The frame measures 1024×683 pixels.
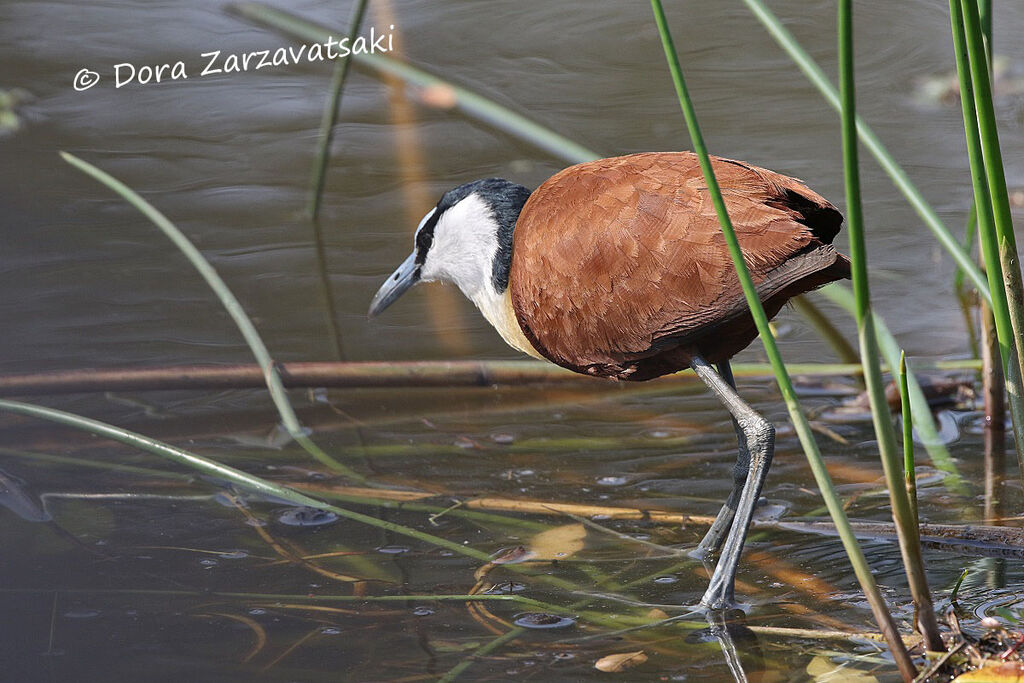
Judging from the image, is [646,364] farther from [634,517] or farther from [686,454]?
[686,454]

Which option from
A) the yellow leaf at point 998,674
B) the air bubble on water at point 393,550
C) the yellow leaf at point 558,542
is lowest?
the yellow leaf at point 998,674

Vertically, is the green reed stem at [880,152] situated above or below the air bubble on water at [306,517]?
above

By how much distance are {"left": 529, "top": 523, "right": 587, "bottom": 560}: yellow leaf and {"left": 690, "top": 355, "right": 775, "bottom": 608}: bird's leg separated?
14.8 inches

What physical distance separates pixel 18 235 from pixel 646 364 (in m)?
3.14

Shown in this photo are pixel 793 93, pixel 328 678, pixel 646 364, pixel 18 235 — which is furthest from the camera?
pixel 793 93

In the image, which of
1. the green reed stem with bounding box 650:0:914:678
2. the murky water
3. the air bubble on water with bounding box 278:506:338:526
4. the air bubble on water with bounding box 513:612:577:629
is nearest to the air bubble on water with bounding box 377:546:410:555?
the murky water

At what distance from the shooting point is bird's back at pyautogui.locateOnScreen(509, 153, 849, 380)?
2.31 metres

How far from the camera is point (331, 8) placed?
6070 millimetres

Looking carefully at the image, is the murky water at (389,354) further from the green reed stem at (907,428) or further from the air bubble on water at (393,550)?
the green reed stem at (907,428)

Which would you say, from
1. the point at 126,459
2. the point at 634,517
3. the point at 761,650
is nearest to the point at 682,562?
the point at 634,517

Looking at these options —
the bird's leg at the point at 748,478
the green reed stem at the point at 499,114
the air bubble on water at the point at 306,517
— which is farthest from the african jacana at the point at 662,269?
the green reed stem at the point at 499,114

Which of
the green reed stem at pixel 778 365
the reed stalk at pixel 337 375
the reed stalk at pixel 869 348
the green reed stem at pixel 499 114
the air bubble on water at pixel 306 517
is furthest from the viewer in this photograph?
the green reed stem at pixel 499 114

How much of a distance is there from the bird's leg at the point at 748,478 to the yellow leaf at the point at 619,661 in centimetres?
24

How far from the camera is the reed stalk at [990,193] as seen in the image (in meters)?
1.92
